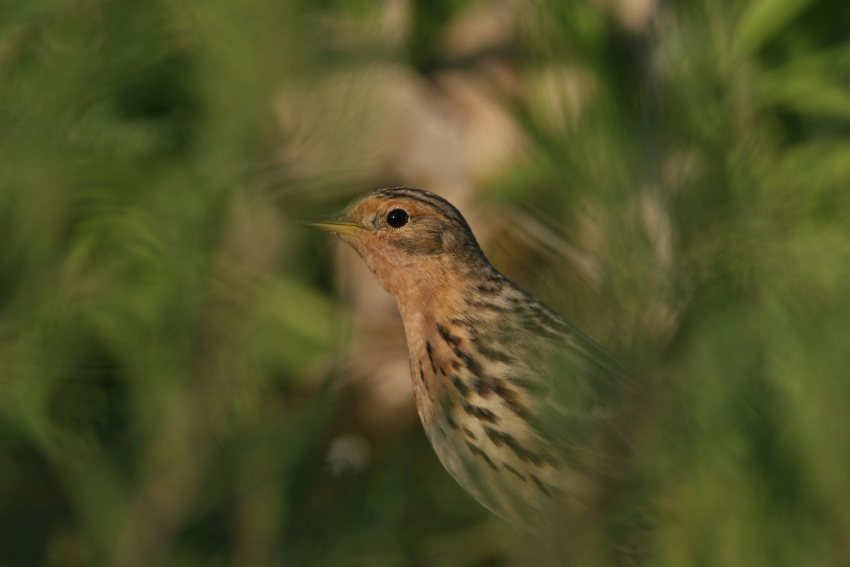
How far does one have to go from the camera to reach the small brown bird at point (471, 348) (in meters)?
1.25

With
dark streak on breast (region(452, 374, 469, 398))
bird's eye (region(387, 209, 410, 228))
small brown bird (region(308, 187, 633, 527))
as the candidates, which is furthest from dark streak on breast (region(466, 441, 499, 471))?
bird's eye (region(387, 209, 410, 228))

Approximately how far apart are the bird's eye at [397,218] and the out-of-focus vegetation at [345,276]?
2.64 feet

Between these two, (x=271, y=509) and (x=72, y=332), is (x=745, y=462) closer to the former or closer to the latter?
(x=271, y=509)

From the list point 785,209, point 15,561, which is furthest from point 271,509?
point 785,209

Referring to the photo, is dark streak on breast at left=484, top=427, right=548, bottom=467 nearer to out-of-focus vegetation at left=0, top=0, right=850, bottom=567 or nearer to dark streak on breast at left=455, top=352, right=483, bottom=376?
dark streak on breast at left=455, top=352, right=483, bottom=376

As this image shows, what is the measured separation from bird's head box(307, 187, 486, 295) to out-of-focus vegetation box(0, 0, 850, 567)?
30.4 inches

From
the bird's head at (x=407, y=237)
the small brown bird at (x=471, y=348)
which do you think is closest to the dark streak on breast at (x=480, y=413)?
the small brown bird at (x=471, y=348)

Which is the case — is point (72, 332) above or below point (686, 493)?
above

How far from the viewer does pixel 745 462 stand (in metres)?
0.71

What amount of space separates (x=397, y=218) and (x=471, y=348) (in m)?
0.36

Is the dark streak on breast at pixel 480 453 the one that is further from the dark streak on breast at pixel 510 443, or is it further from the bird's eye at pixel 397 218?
the bird's eye at pixel 397 218

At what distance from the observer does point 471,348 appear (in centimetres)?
184

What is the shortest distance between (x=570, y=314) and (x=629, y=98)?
188 millimetres

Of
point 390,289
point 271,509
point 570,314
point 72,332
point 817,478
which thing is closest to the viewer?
point 817,478
